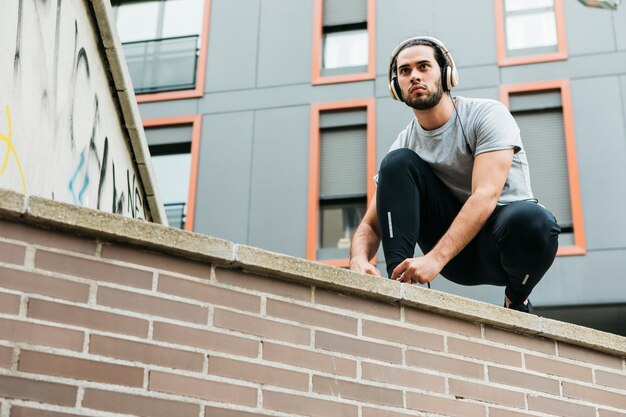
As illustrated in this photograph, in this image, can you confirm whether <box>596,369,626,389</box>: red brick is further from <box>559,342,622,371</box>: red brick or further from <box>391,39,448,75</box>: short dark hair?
<box>391,39,448,75</box>: short dark hair

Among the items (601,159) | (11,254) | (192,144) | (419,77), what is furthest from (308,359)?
(192,144)

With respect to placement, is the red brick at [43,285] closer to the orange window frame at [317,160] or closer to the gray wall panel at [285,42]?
the orange window frame at [317,160]

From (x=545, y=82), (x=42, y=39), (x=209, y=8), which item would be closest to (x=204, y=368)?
(x=42, y=39)

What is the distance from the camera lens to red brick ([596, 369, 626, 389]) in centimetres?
318

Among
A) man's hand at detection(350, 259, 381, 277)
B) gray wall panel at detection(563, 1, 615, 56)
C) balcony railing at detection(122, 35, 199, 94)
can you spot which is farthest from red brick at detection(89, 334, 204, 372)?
balcony railing at detection(122, 35, 199, 94)

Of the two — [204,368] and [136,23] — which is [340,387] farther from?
[136,23]

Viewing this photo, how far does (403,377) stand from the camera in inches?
110

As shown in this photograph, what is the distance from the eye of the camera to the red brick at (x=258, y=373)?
253 centimetres

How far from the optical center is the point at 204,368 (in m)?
2.50

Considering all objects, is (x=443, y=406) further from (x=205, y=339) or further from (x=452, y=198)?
(x=452, y=198)

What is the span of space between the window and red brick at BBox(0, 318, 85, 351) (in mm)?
12016

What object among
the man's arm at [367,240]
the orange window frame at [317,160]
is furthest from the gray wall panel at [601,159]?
the man's arm at [367,240]

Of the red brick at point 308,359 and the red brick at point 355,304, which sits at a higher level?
the red brick at point 355,304

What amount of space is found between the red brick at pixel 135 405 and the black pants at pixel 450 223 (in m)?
1.21
